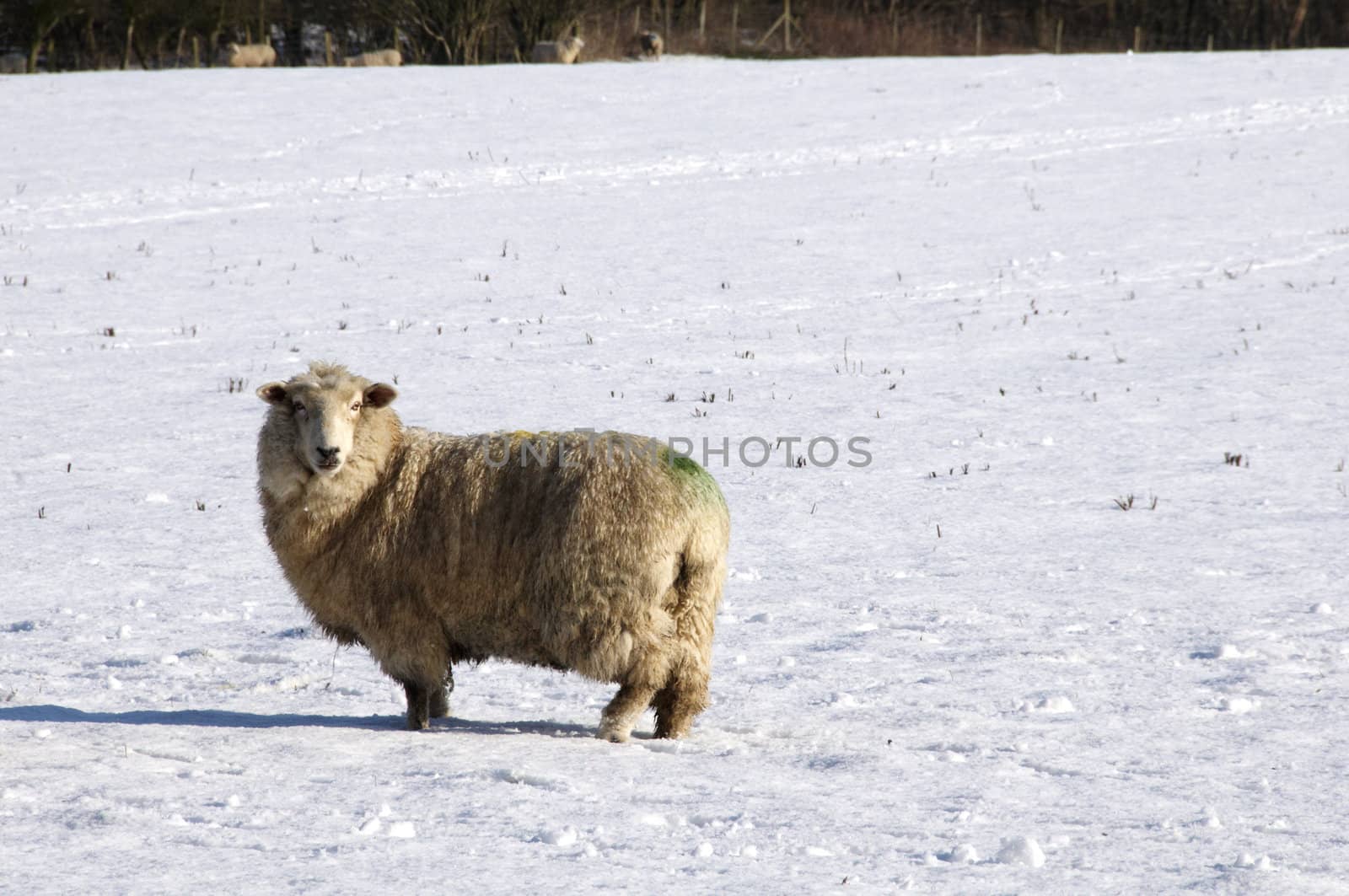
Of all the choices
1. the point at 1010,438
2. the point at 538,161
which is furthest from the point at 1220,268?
the point at 538,161

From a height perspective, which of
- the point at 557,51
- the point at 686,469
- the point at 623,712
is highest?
the point at 557,51

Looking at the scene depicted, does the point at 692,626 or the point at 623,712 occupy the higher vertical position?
the point at 692,626

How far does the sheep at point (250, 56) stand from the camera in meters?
33.1

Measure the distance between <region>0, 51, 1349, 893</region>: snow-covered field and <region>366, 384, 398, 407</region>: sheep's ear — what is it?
1.31 meters

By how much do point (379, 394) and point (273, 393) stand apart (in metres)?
0.42

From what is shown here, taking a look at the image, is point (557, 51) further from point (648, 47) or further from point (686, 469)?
point (686, 469)

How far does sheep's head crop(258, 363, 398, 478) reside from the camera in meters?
6.01

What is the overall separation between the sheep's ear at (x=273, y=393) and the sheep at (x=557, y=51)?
27497mm

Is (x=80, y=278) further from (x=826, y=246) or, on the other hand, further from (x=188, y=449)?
(x=826, y=246)

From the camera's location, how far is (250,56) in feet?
110

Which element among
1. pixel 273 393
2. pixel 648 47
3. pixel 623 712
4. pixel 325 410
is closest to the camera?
pixel 623 712

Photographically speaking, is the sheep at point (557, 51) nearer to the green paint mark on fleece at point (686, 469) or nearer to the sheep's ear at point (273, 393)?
the sheep's ear at point (273, 393)

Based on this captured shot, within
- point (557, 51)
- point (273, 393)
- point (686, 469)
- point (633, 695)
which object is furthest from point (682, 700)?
point (557, 51)

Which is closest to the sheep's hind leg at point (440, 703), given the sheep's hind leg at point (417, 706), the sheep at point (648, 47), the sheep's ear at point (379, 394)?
the sheep's hind leg at point (417, 706)
